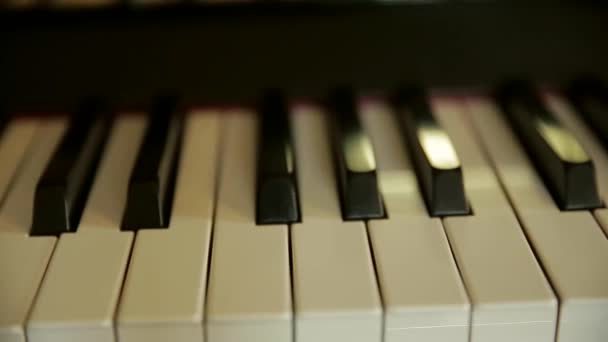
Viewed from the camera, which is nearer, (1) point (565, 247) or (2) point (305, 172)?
(1) point (565, 247)

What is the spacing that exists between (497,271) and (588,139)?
28 cm

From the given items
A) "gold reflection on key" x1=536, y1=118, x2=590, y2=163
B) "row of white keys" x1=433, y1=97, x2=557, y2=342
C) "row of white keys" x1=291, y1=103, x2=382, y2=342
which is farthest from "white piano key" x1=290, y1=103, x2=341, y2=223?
"gold reflection on key" x1=536, y1=118, x2=590, y2=163

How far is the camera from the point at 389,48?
0.96 metres

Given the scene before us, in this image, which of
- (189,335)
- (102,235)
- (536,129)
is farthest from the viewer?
(536,129)

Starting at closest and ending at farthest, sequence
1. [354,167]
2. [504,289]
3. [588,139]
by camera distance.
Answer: [504,289]
[354,167]
[588,139]

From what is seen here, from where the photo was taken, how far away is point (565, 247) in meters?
0.74

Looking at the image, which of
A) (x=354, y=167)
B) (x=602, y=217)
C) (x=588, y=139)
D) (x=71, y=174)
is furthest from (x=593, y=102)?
(x=71, y=174)

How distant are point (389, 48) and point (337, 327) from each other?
40 centimetres

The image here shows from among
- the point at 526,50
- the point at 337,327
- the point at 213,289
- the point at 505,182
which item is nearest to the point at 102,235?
the point at 213,289

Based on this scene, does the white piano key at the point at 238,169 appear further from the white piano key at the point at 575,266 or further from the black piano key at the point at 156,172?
the white piano key at the point at 575,266

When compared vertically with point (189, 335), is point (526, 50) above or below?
above

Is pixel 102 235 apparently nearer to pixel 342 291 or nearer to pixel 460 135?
pixel 342 291

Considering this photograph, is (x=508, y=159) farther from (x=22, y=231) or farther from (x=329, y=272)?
(x=22, y=231)

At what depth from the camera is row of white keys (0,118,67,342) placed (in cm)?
68
